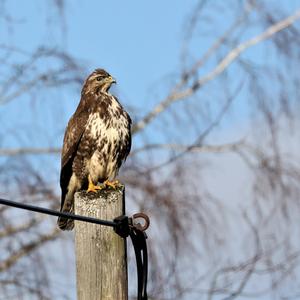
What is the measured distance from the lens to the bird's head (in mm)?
7766

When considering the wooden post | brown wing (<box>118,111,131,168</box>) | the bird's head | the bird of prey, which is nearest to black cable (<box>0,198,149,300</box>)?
the wooden post

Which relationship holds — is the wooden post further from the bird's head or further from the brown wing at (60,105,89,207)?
the bird's head

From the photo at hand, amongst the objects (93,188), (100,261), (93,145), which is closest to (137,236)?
(100,261)

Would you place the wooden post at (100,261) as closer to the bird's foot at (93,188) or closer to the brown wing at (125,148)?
the bird's foot at (93,188)

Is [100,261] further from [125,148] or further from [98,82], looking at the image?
[98,82]

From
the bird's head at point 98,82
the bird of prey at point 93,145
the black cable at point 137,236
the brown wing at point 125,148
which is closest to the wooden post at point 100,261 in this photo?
the black cable at point 137,236

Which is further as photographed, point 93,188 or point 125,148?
point 125,148

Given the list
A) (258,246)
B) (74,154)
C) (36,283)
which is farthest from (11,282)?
(258,246)

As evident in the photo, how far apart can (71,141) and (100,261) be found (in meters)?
2.71

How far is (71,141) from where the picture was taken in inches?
291

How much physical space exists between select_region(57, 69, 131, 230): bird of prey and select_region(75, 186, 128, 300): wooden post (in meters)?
2.43

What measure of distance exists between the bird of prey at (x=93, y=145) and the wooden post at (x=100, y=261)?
2428mm

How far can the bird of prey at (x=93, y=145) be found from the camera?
24.1 feet

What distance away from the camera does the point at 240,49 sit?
35.3 feet
